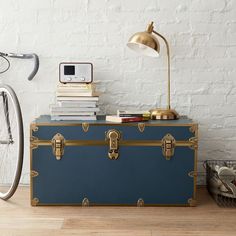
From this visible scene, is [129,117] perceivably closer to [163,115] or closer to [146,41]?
[163,115]

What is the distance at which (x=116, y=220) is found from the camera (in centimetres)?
268

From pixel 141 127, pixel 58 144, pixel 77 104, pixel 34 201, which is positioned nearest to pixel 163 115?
pixel 141 127

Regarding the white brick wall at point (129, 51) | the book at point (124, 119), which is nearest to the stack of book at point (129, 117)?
the book at point (124, 119)

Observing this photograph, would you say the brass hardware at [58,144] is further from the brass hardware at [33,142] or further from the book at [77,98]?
the book at [77,98]

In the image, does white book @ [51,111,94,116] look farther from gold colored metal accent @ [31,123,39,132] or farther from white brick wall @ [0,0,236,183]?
white brick wall @ [0,0,236,183]

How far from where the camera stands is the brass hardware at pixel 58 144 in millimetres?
2850

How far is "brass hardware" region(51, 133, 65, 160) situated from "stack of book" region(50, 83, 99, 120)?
0.14 meters

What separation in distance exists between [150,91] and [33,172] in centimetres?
99

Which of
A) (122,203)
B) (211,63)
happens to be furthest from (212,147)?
(122,203)

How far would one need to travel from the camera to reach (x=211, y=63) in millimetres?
3305

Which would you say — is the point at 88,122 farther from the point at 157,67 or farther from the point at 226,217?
the point at 226,217

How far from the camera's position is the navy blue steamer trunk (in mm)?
2855

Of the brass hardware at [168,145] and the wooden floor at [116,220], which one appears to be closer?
the wooden floor at [116,220]

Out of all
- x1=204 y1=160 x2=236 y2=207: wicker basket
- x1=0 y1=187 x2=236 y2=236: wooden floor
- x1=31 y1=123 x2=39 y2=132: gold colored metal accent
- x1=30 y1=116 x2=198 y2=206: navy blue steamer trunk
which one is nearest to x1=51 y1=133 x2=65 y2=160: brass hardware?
x1=30 y1=116 x2=198 y2=206: navy blue steamer trunk
